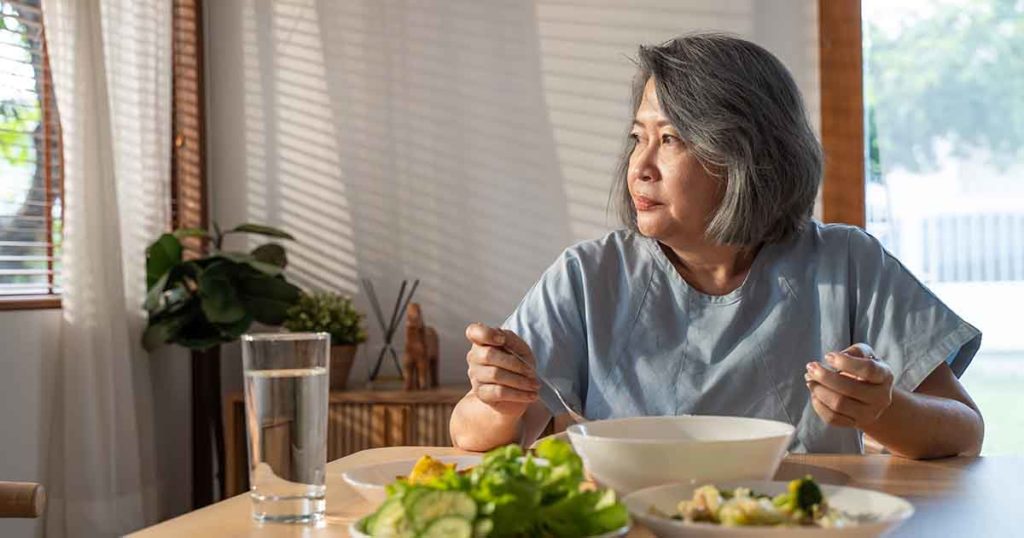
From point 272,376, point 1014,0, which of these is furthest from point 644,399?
point 1014,0

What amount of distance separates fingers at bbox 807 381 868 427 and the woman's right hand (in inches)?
13.1

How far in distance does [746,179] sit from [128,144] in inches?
81.0

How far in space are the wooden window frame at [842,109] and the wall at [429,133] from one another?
0.32 m

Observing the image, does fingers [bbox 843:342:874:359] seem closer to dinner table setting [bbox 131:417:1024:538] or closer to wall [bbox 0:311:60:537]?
dinner table setting [bbox 131:417:1024:538]

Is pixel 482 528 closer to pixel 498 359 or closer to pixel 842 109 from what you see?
pixel 498 359

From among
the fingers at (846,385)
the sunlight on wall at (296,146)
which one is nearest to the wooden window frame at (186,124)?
the sunlight on wall at (296,146)

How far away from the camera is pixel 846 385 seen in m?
1.39

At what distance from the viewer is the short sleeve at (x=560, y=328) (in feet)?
6.31

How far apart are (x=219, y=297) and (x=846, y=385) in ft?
7.59

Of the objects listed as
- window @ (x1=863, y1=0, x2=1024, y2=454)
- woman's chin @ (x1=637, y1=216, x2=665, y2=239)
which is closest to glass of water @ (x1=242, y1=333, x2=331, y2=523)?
woman's chin @ (x1=637, y1=216, x2=665, y2=239)

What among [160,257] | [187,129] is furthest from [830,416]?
[187,129]

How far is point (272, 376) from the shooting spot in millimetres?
1119

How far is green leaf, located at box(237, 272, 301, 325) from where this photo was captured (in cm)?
354

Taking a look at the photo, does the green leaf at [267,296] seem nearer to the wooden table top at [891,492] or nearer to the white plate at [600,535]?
the wooden table top at [891,492]
